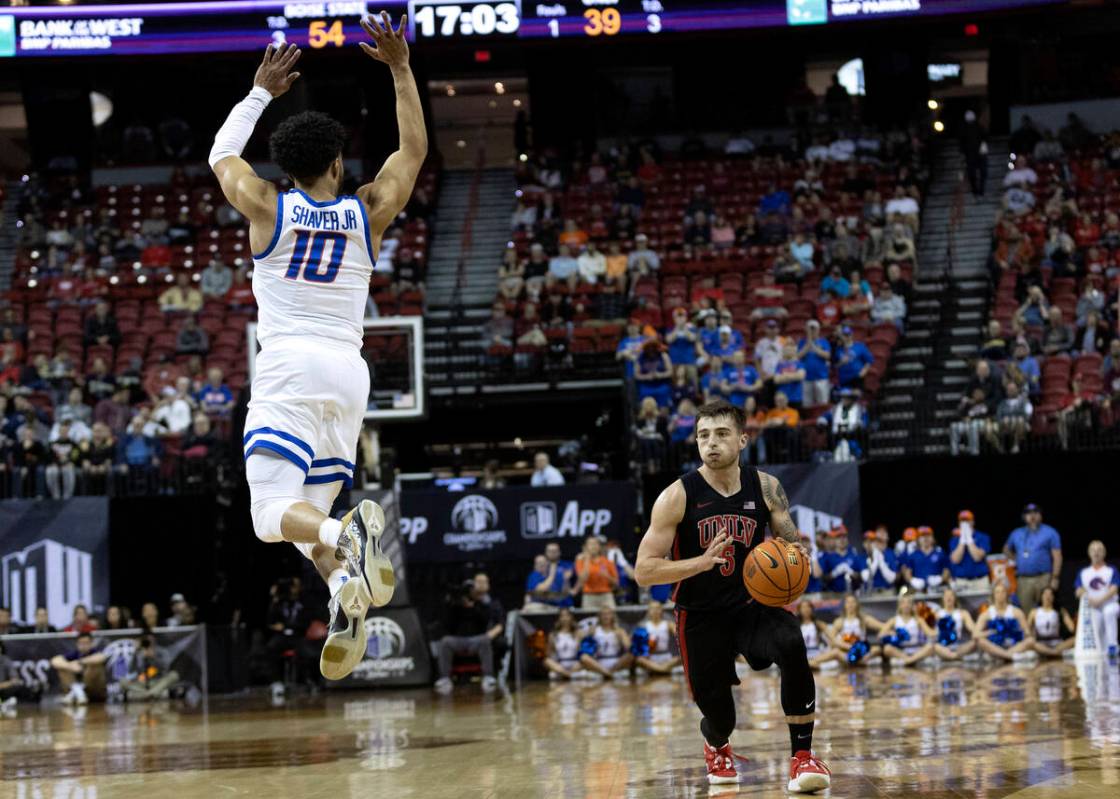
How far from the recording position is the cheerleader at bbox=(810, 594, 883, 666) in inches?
674

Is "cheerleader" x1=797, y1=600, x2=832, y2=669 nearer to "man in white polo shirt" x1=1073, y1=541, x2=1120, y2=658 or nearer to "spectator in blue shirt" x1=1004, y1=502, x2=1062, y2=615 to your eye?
"spectator in blue shirt" x1=1004, y1=502, x2=1062, y2=615

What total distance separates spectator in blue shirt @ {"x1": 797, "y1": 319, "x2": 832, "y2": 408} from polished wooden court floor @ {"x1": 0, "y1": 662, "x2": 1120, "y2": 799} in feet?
18.5

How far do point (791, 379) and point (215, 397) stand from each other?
319 inches

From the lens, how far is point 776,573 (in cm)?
705

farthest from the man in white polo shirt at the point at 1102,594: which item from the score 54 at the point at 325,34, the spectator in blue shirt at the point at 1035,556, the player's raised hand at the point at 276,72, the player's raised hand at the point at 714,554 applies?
the score 54 at the point at 325,34

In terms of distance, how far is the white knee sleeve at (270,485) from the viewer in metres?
6.34

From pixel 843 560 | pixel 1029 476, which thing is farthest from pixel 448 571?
pixel 1029 476

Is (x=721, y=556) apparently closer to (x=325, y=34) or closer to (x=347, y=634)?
(x=347, y=634)

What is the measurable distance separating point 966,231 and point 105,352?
48.7 feet

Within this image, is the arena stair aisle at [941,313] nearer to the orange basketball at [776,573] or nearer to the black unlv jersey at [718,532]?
the black unlv jersey at [718,532]

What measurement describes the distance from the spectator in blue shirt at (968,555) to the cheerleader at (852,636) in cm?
130

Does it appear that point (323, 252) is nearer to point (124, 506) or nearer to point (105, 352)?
point (124, 506)

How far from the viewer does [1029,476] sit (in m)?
18.6

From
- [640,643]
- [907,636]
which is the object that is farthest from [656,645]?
[907,636]
